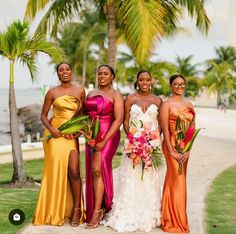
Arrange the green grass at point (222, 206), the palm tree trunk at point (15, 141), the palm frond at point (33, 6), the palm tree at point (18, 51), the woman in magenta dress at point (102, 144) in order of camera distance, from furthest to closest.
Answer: the palm frond at point (33, 6), the palm tree trunk at point (15, 141), the palm tree at point (18, 51), the green grass at point (222, 206), the woman in magenta dress at point (102, 144)

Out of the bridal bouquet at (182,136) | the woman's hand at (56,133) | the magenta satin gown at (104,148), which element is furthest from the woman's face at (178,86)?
the woman's hand at (56,133)

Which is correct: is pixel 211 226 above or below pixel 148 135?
below

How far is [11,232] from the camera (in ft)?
18.6

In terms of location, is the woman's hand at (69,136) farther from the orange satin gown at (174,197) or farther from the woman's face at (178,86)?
the woman's face at (178,86)

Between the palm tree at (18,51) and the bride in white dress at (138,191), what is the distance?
12.1 ft

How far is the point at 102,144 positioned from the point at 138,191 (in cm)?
72

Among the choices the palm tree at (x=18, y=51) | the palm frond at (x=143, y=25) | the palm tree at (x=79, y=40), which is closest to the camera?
the palm tree at (x=18, y=51)

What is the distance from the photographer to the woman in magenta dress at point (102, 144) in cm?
557

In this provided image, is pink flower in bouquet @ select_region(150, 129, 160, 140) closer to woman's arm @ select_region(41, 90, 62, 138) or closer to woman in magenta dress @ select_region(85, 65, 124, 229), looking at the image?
woman in magenta dress @ select_region(85, 65, 124, 229)

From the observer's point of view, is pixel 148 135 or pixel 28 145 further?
pixel 28 145

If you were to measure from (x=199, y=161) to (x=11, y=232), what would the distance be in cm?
806

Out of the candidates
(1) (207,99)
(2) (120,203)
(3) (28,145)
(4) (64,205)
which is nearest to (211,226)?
(2) (120,203)

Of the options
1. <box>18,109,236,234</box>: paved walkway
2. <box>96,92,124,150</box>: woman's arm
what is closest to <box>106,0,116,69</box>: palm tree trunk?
<box>18,109,236,234</box>: paved walkway

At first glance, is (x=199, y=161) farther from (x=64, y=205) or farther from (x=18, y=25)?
(x=64, y=205)
